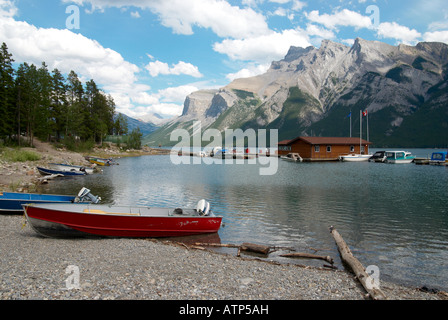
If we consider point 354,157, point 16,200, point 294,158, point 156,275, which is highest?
point 354,157

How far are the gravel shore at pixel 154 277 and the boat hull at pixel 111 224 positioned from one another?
1300 millimetres

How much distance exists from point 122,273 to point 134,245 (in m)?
4.88

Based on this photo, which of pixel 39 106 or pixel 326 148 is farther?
pixel 326 148

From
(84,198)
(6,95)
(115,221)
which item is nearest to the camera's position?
(115,221)

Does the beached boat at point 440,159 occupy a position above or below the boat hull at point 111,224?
above

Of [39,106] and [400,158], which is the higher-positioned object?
[39,106]

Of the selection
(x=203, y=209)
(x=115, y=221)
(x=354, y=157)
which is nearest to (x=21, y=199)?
(x=115, y=221)

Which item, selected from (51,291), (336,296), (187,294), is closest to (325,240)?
(336,296)

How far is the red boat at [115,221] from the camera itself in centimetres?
1625

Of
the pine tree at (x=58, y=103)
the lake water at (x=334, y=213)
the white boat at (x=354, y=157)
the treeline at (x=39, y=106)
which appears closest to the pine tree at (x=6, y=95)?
the treeline at (x=39, y=106)

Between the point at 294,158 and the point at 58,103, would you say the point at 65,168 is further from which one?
the point at 294,158

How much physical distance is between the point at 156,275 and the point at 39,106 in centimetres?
6825

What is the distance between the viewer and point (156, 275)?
10930mm

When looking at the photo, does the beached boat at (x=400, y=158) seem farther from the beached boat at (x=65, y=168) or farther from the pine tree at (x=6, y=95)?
the pine tree at (x=6, y=95)
